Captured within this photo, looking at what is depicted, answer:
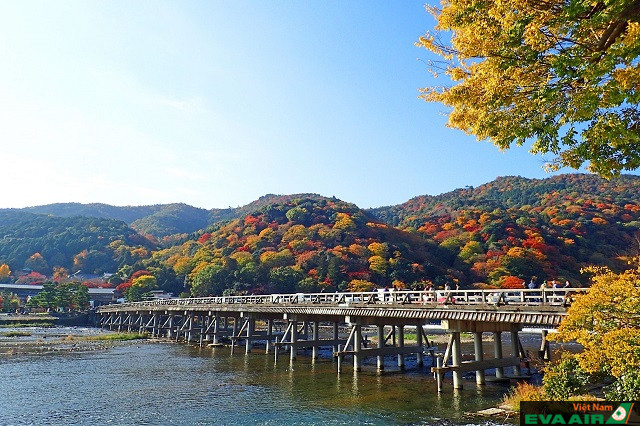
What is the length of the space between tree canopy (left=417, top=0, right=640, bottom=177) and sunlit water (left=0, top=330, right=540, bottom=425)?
380 inches

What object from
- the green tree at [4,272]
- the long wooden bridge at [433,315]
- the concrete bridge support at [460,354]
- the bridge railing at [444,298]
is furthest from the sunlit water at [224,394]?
the green tree at [4,272]

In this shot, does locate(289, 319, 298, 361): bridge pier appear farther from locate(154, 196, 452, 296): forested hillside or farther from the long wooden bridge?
locate(154, 196, 452, 296): forested hillside

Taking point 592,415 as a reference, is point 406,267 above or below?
above

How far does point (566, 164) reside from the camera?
1176 cm

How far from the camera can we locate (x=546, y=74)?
372 inches

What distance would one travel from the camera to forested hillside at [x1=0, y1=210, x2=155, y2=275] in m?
125

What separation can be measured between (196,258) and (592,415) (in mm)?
88511

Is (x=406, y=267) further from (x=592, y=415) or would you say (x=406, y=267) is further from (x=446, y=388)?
(x=592, y=415)

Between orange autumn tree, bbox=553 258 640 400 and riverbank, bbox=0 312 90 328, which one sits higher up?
orange autumn tree, bbox=553 258 640 400

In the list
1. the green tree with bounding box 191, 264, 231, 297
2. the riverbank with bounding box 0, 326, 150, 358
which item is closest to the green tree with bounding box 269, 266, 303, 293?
the green tree with bounding box 191, 264, 231, 297

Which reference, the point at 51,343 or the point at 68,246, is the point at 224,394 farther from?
the point at 68,246

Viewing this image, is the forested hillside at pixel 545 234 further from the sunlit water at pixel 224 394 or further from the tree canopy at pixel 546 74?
the tree canopy at pixel 546 74

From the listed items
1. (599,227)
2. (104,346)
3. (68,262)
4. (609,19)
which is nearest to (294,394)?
(609,19)

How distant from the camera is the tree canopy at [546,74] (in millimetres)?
8188
